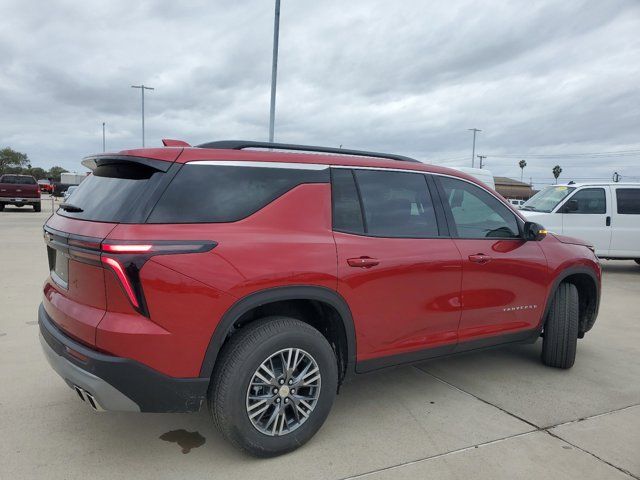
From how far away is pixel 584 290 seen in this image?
185 inches

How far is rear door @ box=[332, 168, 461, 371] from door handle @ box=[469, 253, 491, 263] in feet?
0.52

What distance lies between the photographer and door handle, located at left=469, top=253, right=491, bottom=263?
367 cm

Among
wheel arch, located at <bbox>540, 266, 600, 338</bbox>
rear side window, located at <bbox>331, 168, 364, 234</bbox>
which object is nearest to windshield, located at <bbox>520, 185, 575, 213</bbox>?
wheel arch, located at <bbox>540, 266, 600, 338</bbox>

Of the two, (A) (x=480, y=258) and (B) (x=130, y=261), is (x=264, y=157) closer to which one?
(B) (x=130, y=261)

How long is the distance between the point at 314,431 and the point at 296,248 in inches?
45.0

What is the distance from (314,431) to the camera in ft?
9.86

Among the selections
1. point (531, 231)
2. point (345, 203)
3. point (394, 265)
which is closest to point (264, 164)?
point (345, 203)

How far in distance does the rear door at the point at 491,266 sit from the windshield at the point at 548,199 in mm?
6834

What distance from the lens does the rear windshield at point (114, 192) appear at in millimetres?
2588

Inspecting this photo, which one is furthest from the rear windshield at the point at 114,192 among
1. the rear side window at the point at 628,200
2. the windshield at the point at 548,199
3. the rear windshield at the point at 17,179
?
the rear windshield at the point at 17,179

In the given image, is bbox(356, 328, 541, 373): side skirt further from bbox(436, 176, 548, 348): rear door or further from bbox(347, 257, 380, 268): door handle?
bbox(347, 257, 380, 268): door handle

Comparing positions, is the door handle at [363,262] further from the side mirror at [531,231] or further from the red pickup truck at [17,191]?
the red pickup truck at [17,191]

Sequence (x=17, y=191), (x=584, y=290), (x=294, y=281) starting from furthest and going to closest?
(x=17, y=191)
(x=584, y=290)
(x=294, y=281)

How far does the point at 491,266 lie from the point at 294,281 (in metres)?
1.78
